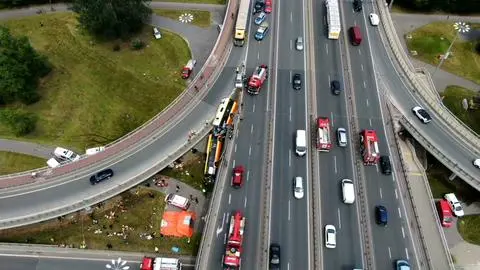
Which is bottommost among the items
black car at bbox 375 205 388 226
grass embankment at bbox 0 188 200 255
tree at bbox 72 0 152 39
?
grass embankment at bbox 0 188 200 255

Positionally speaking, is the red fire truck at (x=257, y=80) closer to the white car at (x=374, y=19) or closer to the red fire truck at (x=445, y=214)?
the white car at (x=374, y=19)

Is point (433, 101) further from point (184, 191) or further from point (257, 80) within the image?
point (184, 191)

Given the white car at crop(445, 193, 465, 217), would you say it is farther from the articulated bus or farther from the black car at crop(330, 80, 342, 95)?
the articulated bus

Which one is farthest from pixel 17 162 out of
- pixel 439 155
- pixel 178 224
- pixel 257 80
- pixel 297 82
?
pixel 439 155

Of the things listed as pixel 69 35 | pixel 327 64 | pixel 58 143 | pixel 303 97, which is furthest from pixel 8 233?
pixel 327 64

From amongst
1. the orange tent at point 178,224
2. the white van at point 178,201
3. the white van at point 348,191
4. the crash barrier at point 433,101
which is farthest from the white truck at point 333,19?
the orange tent at point 178,224

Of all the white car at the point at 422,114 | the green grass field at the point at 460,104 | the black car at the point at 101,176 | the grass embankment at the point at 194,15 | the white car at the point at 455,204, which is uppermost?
the grass embankment at the point at 194,15

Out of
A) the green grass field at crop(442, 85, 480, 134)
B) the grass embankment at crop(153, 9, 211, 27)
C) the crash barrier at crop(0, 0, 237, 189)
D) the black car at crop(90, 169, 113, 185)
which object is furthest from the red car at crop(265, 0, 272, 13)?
the black car at crop(90, 169, 113, 185)
